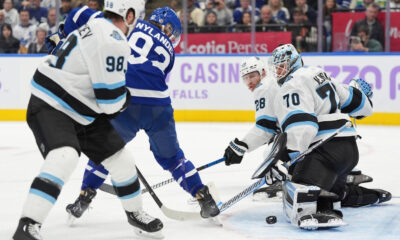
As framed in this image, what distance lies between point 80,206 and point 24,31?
18.5 ft

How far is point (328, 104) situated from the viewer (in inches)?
130

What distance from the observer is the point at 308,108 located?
3.19m

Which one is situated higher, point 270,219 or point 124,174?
point 124,174

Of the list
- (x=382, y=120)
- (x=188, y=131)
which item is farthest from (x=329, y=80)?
(x=382, y=120)

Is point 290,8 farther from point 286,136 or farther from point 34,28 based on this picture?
point 286,136

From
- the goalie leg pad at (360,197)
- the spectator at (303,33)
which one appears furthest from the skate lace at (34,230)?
the spectator at (303,33)

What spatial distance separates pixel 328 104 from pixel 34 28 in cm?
592

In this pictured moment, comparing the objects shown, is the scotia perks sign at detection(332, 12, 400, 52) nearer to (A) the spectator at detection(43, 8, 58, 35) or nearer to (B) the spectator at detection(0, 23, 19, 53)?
(A) the spectator at detection(43, 8, 58, 35)

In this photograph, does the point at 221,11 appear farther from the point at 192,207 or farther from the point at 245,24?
the point at 192,207

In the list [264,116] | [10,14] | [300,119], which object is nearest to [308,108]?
[300,119]

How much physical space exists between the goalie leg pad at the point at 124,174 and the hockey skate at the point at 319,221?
721 mm

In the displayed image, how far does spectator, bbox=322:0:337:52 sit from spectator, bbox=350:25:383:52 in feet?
0.91

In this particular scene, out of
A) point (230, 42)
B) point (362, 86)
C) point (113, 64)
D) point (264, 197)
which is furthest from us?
point (230, 42)

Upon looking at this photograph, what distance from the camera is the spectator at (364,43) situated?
24.9 ft
